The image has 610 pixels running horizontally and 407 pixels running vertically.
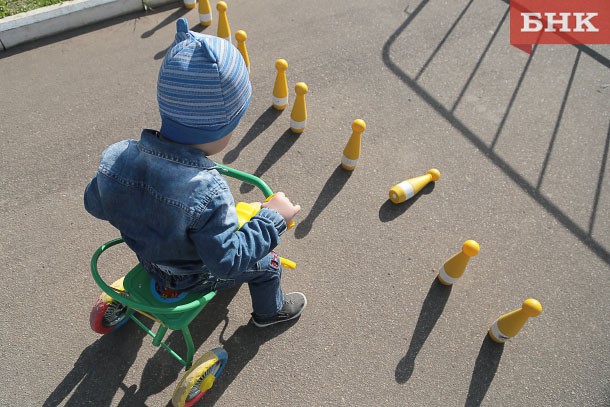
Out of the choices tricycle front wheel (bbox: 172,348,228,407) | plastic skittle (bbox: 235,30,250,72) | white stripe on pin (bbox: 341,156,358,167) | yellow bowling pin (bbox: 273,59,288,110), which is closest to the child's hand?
tricycle front wheel (bbox: 172,348,228,407)

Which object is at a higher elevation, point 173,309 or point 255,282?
point 173,309

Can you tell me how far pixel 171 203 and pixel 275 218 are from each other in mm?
480

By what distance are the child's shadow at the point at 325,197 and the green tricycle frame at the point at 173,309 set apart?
33.6 inches

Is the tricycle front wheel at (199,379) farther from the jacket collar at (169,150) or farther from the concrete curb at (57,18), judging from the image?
the concrete curb at (57,18)

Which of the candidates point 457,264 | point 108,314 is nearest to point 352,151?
point 457,264

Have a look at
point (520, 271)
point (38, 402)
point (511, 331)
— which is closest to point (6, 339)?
point (38, 402)

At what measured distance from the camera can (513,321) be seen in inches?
112

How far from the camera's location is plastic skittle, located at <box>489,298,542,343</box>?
2758 mm

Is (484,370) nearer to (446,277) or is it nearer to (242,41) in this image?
(446,277)

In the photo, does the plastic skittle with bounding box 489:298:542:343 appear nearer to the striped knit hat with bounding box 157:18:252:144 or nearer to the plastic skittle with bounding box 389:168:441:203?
the plastic skittle with bounding box 389:168:441:203

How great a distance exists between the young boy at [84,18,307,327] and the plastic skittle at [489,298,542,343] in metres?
1.59

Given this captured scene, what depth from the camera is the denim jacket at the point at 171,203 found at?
1.84 meters

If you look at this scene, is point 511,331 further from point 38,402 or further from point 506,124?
point 38,402

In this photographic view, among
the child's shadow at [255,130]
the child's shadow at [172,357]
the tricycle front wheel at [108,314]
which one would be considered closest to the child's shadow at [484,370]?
the child's shadow at [172,357]
